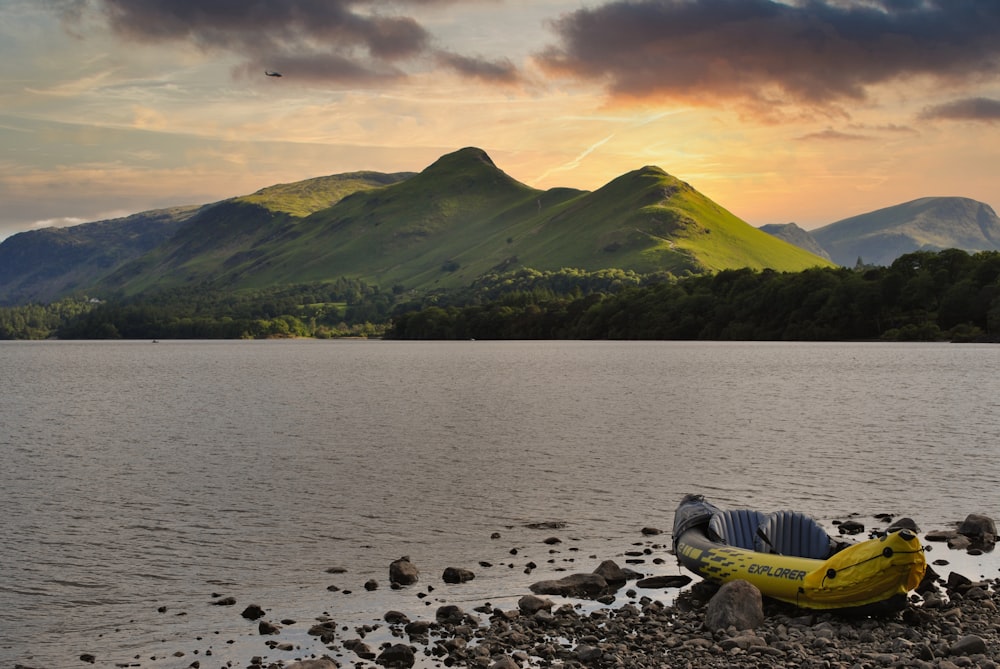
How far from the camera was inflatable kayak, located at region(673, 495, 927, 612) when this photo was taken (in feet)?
70.1

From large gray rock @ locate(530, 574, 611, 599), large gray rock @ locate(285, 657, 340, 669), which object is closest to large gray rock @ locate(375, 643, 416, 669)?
large gray rock @ locate(285, 657, 340, 669)

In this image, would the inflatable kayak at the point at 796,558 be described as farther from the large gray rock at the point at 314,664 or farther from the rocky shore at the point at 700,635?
the large gray rock at the point at 314,664

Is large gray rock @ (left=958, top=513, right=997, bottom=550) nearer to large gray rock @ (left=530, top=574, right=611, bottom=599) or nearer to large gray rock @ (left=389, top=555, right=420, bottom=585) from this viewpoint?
large gray rock @ (left=530, top=574, right=611, bottom=599)

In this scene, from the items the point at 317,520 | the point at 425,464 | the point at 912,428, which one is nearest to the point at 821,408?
the point at 912,428

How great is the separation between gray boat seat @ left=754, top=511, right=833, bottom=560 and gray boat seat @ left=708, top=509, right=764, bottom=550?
74 cm

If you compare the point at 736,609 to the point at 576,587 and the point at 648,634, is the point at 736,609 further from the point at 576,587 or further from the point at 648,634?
the point at 576,587

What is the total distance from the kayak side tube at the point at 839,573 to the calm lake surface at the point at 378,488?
5078 millimetres

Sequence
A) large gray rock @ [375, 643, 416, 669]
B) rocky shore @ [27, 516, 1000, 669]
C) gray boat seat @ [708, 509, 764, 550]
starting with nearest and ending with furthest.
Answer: rocky shore @ [27, 516, 1000, 669]
large gray rock @ [375, 643, 416, 669]
gray boat seat @ [708, 509, 764, 550]

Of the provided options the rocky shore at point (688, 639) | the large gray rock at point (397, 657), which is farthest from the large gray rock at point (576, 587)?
the large gray rock at point (397, 657)

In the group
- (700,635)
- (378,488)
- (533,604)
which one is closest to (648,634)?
(700,635)

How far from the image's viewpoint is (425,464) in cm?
5300

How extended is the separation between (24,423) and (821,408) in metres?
72.0

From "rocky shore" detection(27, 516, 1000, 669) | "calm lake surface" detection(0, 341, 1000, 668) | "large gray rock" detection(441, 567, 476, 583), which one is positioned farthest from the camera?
"large gray rock" detection(441, 567, 476, 583)

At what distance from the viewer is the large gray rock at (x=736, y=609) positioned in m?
21.6
